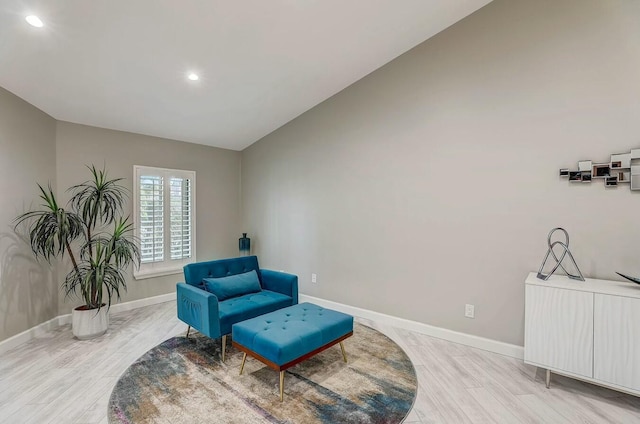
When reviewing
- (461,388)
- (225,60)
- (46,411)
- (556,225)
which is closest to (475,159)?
(556,225)

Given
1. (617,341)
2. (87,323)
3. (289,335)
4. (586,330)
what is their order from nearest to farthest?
1. (617,341)
2. (586,330)
3. (289,335)
4. (87,323)

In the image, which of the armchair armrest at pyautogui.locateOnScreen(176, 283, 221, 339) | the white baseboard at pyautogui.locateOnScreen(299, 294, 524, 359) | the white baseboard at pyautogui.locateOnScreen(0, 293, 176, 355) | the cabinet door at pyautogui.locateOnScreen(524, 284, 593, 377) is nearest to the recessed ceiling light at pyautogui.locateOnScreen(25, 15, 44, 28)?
the armchair armrest at pyautogui.locateOnScreen(176, 283, 221, 339)

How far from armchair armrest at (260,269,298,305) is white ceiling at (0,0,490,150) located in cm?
234

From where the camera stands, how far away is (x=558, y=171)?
9.18 feet

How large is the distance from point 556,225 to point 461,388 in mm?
1719

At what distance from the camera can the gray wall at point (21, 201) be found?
3061mm

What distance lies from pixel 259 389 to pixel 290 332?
52cm

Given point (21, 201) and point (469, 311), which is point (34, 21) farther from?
point (469, 311)

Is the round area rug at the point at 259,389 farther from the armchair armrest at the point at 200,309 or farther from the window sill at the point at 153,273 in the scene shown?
the window sill at the point at 153,273

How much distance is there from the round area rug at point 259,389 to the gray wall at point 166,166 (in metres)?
1.82

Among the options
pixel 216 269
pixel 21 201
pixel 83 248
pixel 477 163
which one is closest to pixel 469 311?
pixel 477 163

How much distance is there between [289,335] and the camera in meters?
2.49

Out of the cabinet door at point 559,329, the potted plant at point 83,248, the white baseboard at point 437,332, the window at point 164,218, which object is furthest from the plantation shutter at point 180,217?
the cabinet door at point 559,329

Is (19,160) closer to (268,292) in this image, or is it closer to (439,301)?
(268,292)
